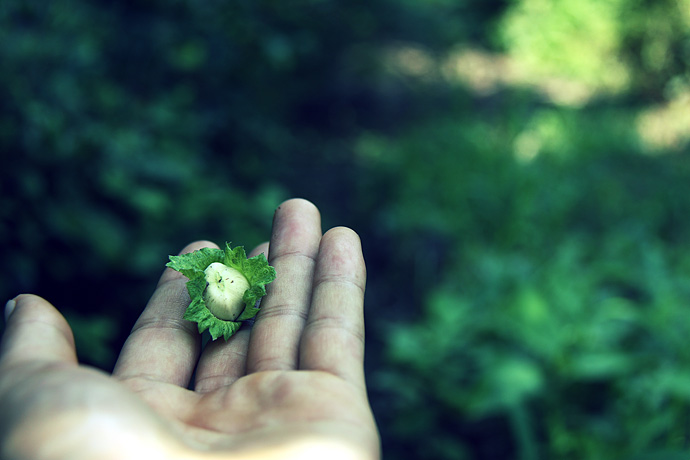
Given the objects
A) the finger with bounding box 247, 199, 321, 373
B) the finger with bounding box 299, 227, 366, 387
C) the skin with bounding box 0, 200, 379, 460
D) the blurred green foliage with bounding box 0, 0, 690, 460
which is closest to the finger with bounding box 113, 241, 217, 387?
the skin with bounding box 0, 200, 379, 460

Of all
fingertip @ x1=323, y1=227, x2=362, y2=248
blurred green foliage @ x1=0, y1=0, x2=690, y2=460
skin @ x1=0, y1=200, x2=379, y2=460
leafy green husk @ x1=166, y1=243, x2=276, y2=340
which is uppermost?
blurred green foliage @ x1=0, y1=0, x2=690, y2=460

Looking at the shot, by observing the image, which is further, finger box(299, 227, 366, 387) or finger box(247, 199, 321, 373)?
finger box(247, 199, 321, 373)

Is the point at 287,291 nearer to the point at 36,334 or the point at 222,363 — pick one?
the point at 222,363

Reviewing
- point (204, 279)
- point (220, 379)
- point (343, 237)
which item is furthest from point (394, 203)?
point (220, 379)

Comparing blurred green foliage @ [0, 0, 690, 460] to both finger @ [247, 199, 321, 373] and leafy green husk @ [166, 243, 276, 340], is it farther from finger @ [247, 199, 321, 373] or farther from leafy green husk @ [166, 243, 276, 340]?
finger @ [247, 199, 321, 373]

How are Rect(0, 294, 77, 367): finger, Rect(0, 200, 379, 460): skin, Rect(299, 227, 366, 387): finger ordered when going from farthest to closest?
Rect(299, 227, 366, 387): finger
Rect(0, 294, 77, 367): finger
Rect(0, 200, 379, 460): skin

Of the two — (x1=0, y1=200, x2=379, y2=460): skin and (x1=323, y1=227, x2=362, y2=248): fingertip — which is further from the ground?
(x1=323, y1=227, x2=362, y2=248): fingertip

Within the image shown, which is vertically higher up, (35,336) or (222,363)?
(222,363)
